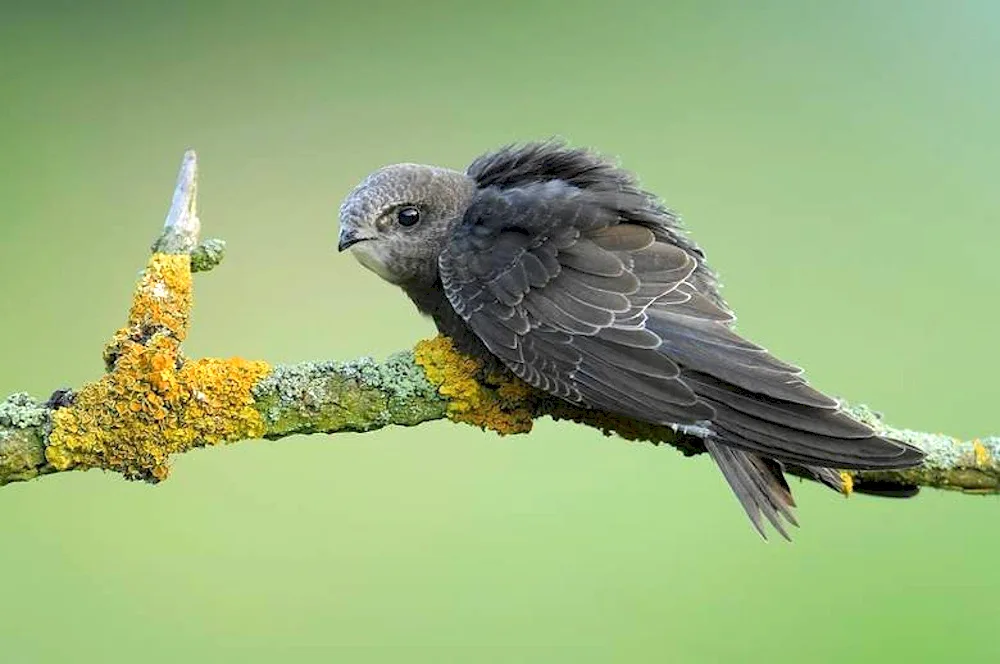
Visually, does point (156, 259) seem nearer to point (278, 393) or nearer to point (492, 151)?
point (278, 393)

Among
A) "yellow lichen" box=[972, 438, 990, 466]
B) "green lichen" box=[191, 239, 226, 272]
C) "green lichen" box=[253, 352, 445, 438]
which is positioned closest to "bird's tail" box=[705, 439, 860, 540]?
"yellow lichen" box=[972, 438, 990, 466]

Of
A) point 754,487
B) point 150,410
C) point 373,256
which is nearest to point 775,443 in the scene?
point 754,487

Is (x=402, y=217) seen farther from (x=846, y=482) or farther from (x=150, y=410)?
(x=846, y=482)

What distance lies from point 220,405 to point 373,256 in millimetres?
419

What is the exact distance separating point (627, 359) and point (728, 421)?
6.5 inches

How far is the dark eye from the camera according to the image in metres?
1.80

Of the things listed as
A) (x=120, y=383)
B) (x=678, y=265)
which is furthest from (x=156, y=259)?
(x=678, y=265)

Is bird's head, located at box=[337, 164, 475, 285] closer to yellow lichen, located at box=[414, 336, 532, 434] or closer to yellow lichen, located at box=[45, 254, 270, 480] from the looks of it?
yellow lichen, located at box=[414, 336, 532, 434]

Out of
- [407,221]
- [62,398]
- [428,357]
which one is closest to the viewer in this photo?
[62,398]

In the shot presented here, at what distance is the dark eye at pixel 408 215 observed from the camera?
1.80m

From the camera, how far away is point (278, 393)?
1515 mm

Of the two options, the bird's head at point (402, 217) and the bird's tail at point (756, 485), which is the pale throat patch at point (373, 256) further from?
the bird's tail at point (756, 485)

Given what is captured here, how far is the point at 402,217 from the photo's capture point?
1.81 metres

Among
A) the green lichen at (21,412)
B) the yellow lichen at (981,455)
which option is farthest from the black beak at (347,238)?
the yellow lichen at (981,455)
